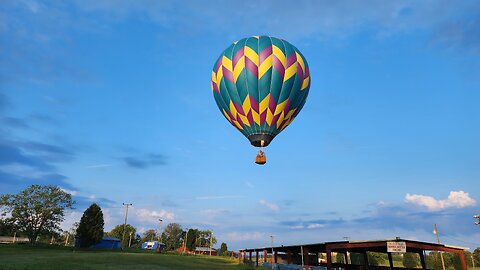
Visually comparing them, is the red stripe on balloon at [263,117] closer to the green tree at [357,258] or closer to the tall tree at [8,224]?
the tall tree at [8,224]

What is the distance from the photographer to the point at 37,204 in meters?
71.6

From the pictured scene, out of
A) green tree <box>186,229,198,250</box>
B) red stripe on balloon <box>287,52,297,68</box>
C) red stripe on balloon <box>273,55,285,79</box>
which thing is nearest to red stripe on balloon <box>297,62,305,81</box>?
red stripe on balloon <box>287,52,297,68</box>

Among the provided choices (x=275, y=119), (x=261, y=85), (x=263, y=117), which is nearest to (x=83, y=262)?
(x=263, y=117)

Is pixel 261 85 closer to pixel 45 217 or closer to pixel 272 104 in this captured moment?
pixel 272 104

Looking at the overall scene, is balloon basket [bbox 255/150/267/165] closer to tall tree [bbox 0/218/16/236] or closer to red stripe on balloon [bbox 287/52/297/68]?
red stripe on balloon [bbox 287/52/297/68]

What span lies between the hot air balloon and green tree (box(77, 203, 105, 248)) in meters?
54.5

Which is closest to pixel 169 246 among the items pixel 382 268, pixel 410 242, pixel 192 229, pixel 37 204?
pixel 192 229

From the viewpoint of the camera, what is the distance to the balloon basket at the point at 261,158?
23.9 metres

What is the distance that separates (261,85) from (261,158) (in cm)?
527

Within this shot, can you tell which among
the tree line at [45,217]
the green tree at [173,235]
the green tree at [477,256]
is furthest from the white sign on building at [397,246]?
the green tree at [173,235]

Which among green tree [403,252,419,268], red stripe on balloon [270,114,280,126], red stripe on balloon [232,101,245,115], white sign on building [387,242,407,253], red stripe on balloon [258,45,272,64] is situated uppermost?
red stripe on balloon [258,45,272,64]

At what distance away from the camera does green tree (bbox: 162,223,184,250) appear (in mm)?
148750

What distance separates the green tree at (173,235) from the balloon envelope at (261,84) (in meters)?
136

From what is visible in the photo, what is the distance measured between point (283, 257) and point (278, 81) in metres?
53.5
